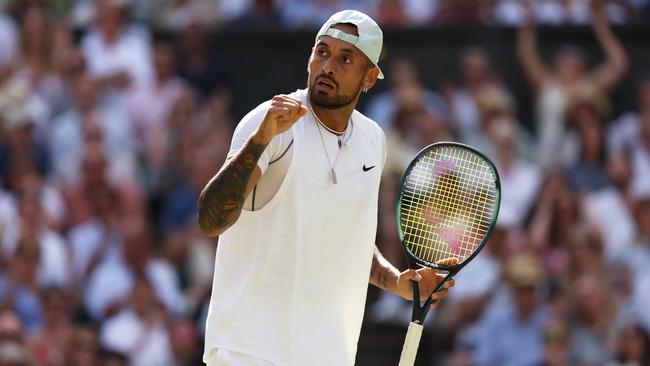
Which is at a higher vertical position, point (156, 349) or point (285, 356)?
point (285, 356)

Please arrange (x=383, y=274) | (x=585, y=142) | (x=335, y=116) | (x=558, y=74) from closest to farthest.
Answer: (x=335, y=116) < (x=383, y=274) < (x=585, y=142) < (x=558, y=74)

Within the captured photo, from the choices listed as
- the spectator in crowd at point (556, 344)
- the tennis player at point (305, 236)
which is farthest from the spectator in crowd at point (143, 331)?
the tennis player at point (305, 236)

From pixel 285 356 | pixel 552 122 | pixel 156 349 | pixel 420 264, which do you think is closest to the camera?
pixel 285 356

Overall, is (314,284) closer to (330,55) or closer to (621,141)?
(330,55)

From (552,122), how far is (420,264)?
6.30 meters

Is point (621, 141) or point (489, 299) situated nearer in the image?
point (489, 299)

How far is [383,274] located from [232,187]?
3.68 feet

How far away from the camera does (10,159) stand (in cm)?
1091

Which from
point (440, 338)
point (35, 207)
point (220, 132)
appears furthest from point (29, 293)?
point (440, 338)

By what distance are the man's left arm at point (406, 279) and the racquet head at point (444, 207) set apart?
53 mm

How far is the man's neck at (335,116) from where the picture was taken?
5.19m

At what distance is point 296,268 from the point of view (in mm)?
5031

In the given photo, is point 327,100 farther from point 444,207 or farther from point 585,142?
point 585,142

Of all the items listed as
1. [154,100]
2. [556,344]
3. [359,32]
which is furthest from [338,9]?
[359,32]
